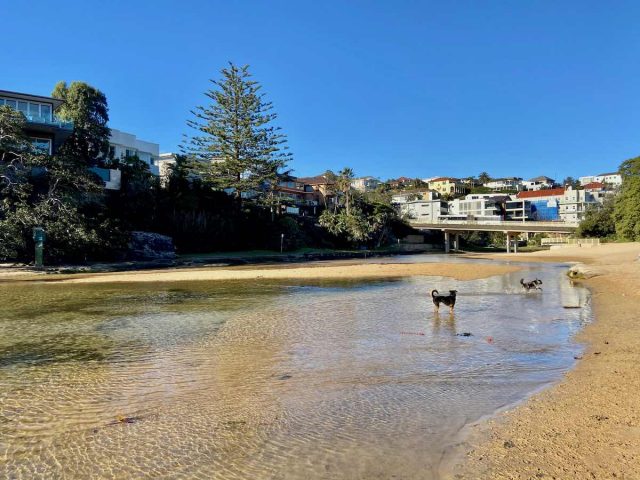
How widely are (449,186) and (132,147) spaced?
132m

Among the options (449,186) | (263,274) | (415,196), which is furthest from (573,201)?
(263,274)

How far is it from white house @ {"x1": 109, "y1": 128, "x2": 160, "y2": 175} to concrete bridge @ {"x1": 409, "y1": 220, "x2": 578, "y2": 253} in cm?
5364

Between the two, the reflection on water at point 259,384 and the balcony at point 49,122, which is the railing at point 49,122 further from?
the reflection on water at point 259,384

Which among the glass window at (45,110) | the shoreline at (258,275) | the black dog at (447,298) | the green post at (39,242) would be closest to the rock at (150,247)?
the shoreline at (258,275)

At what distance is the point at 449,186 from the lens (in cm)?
17200

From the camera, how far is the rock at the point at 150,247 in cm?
3834

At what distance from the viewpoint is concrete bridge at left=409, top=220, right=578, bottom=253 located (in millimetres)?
80000

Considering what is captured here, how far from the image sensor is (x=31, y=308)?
1395cm

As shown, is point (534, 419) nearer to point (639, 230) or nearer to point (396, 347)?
point (396, 347)

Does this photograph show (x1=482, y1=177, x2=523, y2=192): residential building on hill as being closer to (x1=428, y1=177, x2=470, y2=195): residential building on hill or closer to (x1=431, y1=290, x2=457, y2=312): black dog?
(x1=428, y1=177, x2=470, y2=195): residential building on hill

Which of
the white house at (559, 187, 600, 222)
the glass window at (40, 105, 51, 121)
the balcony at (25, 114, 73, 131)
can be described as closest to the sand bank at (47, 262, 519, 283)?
the balcony at (25, 114, 73, 131)

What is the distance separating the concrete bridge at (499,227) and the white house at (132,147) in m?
53.6

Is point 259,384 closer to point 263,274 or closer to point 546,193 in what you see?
point 263,274

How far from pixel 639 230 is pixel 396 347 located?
6110 cm
